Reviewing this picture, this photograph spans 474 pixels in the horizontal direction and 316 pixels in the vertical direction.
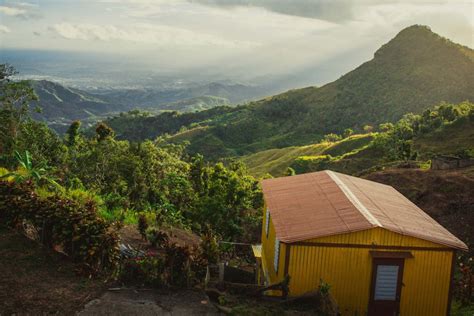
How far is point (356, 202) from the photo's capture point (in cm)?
1542

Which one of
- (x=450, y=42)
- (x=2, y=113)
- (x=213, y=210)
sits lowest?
(x=213, y=210)

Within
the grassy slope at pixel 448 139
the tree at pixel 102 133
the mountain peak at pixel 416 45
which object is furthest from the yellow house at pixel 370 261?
the mountain peak at pixel 416 45

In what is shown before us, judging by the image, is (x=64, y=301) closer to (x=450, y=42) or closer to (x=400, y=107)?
(x=400, y=107)

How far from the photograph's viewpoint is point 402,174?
33250 mm

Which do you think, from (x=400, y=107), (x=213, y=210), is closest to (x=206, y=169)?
(x=213, y=210)

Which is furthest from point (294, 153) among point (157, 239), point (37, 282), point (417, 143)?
point (37, 282)

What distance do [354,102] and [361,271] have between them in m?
122

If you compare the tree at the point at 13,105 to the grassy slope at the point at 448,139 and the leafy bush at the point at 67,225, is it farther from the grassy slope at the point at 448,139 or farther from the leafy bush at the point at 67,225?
the grassy slope at the point at 448,139

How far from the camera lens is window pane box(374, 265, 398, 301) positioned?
13578 millimetres

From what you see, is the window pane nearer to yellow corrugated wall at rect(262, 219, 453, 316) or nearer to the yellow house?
the yellow house

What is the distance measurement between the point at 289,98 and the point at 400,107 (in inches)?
1399

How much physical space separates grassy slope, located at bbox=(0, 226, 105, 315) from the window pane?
7.49 m

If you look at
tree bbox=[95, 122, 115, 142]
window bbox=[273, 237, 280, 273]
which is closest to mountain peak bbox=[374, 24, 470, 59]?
tree bbox=[95, 122, 115, 142]

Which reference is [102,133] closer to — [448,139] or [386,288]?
[386,288]
